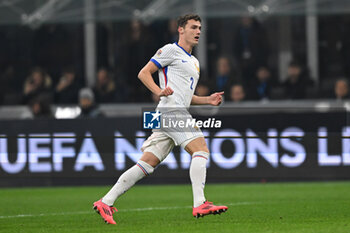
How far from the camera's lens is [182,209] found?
10.3 meters

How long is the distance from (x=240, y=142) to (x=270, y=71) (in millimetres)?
4795

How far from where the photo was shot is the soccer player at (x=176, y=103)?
8.43 metres

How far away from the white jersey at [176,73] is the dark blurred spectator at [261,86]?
8.88 m

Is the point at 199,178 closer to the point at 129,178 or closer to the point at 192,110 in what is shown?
the point at 129,178

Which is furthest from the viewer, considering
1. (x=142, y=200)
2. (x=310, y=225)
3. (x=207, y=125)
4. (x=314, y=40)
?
(x=314, y=40)

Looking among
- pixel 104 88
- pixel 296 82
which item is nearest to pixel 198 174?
pixel 296 82

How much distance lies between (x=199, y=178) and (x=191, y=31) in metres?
1.44

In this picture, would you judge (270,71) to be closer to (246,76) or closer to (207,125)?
(246,76)

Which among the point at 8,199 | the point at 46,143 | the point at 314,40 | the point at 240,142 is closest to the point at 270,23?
the point at 314,40

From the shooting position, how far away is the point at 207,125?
13414 mm

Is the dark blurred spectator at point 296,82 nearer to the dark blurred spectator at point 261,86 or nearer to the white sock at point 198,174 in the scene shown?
the dark blurred spectator at point 261,86

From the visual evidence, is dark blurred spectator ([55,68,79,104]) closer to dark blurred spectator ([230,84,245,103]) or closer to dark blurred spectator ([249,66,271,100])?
dark blurred spectator ([230,84,245,103])

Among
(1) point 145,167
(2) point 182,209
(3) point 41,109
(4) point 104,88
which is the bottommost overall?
(2) point 182,209

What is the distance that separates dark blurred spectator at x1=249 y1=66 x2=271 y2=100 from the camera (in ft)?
57.0
